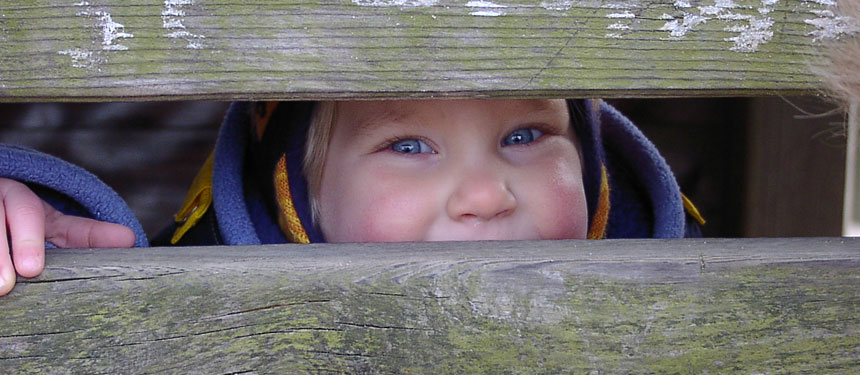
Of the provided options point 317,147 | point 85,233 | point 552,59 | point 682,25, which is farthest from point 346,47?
point 317,147

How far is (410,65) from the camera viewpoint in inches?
28.3

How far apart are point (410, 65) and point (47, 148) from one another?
8.91ft

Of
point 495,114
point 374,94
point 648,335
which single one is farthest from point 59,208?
point 648,335

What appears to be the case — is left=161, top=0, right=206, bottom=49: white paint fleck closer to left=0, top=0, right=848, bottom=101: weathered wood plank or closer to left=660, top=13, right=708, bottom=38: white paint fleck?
left=0, top=0, right=848, bottom=101: weathered wood plank

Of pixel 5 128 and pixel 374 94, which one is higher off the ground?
pixel 374 94

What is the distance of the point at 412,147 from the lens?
1.42 m

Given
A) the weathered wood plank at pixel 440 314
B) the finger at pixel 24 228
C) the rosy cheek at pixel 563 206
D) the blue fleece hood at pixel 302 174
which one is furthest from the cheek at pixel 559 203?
the finger at pixel 24 228

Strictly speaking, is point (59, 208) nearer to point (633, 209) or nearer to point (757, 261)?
point (757, 261)

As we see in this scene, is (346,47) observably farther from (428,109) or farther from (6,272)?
(428,109)

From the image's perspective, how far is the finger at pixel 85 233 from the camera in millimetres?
1253

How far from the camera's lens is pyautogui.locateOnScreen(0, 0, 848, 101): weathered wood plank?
71 cm

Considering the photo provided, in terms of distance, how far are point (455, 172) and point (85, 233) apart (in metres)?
0.58

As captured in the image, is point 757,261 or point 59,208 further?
point 59,208

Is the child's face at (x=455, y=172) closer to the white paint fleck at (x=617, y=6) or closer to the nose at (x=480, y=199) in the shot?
the nose at (x=480, y=199)
